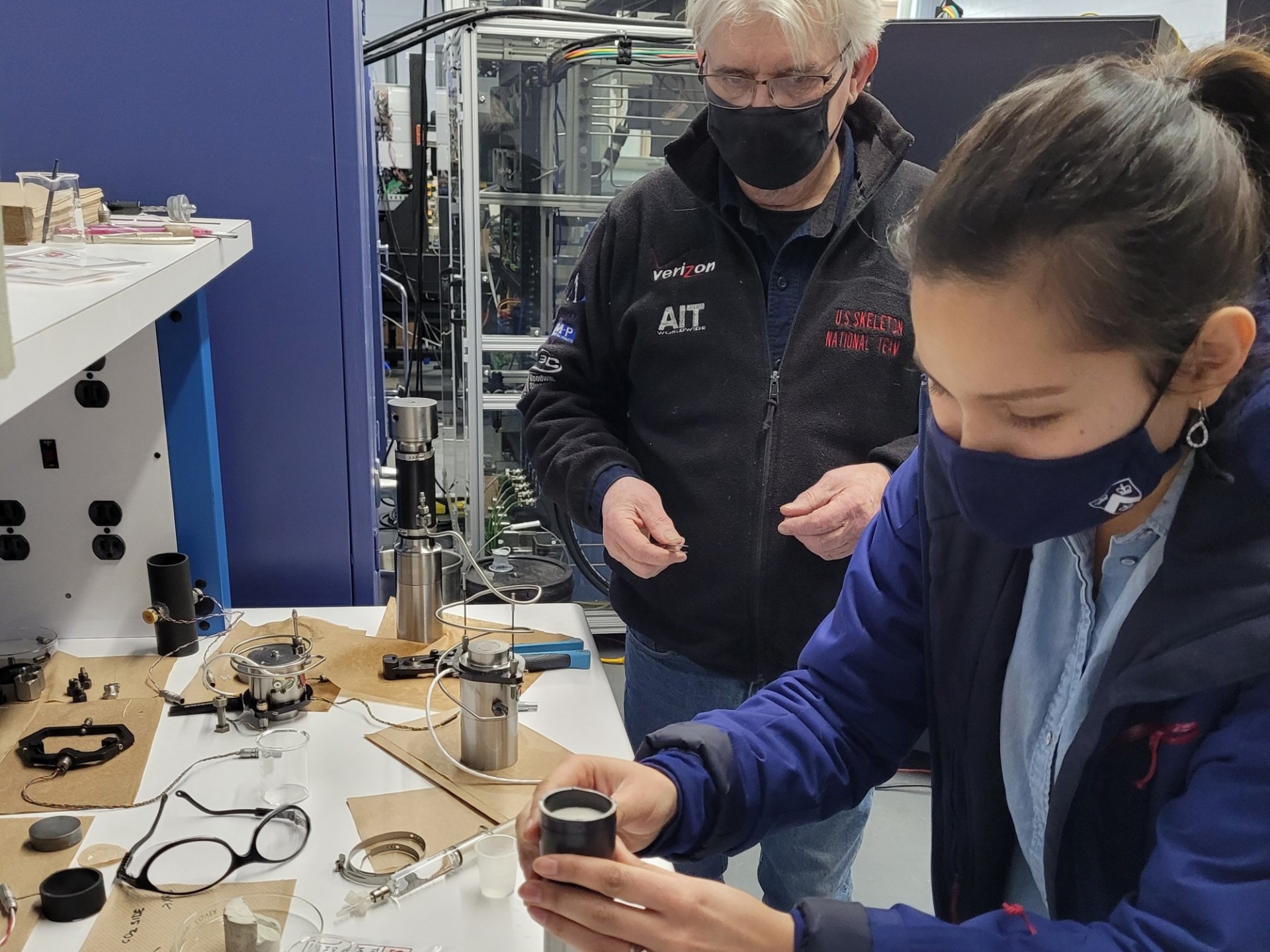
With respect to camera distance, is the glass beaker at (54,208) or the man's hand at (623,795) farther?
the glass beaker at (54,208)

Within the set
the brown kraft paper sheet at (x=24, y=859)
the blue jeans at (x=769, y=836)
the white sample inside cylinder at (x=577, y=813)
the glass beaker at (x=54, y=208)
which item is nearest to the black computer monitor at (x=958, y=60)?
the blue jeans at (x=769, y=836)

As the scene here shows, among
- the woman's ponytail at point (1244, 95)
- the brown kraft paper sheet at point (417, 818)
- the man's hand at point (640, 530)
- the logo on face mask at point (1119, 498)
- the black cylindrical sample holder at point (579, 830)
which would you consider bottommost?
the brown kraft paper sheet at point (417, 818)

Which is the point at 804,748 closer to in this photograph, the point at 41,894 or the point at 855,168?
the point at 41,894

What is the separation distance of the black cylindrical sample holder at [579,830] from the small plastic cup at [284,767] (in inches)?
19.3

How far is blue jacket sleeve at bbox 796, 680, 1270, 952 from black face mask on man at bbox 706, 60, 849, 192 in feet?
2.95

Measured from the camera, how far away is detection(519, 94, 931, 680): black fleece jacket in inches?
52.5

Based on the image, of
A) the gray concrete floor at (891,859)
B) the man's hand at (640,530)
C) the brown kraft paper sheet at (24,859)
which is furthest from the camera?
the gray concrete floor at (891,859)

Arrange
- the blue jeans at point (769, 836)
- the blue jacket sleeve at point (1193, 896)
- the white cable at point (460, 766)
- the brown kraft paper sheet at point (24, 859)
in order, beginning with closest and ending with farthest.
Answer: the blue jacket sleeve at point (1193, 896) < the brown kraft paper sheet at point (24, 859) < the white cable at point (460, 766) < the blue jeans at point (769, 836)

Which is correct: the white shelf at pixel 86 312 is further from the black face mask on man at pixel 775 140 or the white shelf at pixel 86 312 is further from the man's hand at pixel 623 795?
the black face mask on man at pixel 775 140

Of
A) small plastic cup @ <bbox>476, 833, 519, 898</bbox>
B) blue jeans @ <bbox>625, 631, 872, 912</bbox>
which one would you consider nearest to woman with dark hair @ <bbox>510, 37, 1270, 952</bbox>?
small plastic cup @ <bbox>476, 833, 519, 898</bbox>

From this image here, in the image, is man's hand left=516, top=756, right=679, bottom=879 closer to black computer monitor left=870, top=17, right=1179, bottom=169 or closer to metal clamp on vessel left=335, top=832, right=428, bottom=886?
metal clamp on vessel left=335, top=832, right=428, bottom=886

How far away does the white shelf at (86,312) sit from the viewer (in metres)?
0.58

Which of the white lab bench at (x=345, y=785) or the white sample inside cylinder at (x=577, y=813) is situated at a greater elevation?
the white sample inside cylinder at (x=577, y=813)

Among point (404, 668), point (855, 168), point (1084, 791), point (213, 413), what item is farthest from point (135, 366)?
point (1084, 791)
